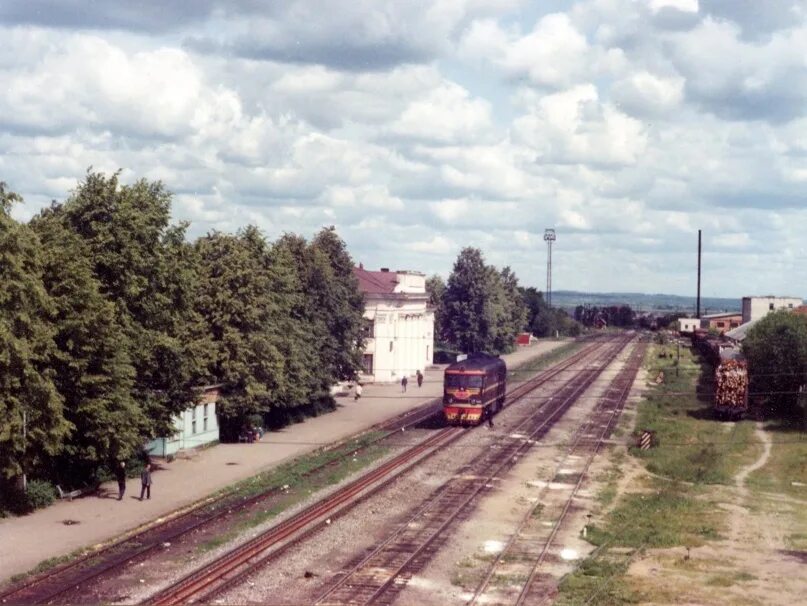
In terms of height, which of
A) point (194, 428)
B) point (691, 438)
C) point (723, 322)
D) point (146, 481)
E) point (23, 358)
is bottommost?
point (691, 438)

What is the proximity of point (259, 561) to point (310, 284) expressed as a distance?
3445cm

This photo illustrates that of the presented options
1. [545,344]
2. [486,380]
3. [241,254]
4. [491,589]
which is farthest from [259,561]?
[545,344]

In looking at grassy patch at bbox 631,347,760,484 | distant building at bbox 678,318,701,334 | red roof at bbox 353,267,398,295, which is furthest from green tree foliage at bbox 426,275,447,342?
distant building at bbox 678,318,701,334

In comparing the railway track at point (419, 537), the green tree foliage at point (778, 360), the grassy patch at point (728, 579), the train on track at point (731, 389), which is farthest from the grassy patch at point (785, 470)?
the grassy patch at point (728, 579)

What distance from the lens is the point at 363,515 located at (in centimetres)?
3269

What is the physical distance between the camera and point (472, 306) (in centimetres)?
11531

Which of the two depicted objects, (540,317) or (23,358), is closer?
(23,358)

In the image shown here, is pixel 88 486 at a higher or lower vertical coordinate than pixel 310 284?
lower

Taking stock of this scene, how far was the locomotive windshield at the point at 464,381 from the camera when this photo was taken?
5459 centimetres

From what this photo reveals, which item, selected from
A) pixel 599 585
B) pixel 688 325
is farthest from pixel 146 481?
pixel 688 325

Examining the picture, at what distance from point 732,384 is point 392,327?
32.1m

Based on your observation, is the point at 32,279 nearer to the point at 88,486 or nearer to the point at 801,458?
the point at 88,486

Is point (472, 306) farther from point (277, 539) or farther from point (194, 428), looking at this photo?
point (277, 539)

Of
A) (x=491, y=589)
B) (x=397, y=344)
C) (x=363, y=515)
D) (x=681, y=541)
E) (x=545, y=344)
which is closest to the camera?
(x=491, y=589)
